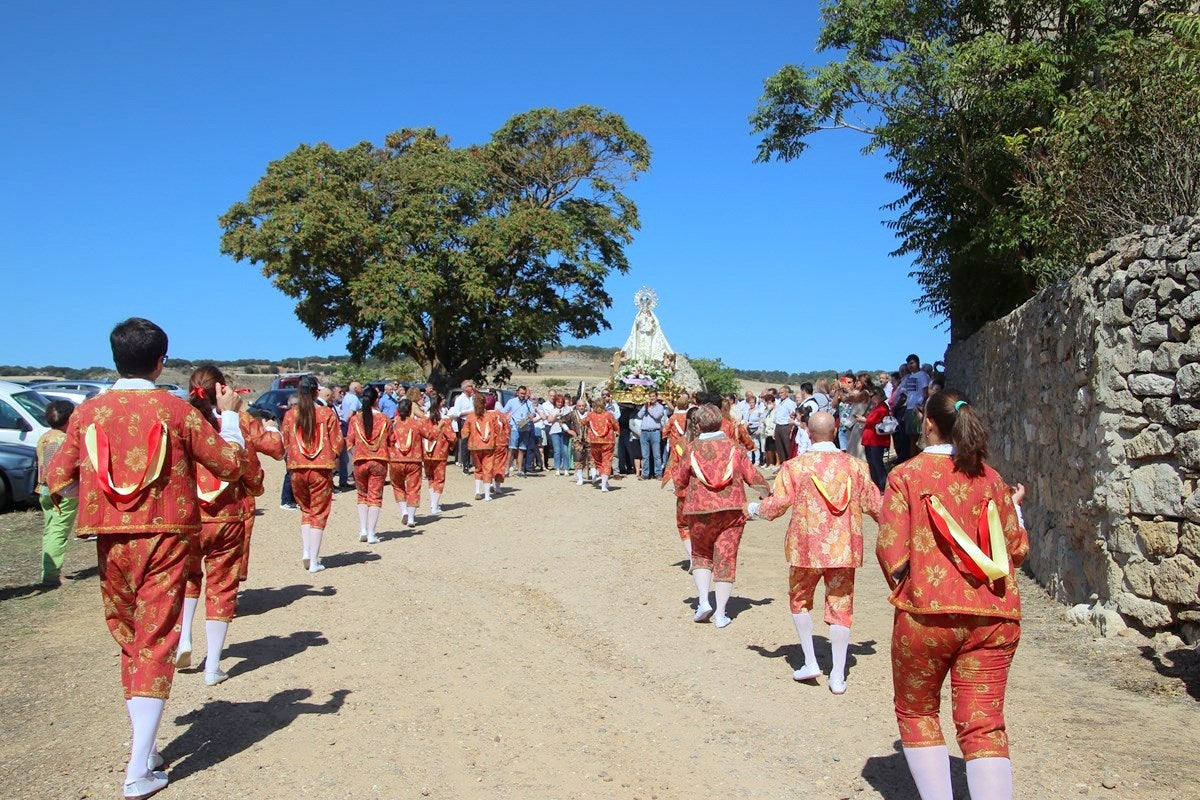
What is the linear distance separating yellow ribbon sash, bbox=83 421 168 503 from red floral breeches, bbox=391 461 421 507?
8.57 metres

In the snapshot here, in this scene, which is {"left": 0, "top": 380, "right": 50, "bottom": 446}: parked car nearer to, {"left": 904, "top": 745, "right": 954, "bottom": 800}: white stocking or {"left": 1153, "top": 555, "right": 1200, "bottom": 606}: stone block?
{"left": 904, "top": 745, "right": 954, "bottom": 800}: white stocking

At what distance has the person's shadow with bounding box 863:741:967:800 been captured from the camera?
4.72 m

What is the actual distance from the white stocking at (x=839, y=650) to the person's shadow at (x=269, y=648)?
377 cm

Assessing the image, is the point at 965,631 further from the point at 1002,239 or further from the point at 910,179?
the point at 910,179

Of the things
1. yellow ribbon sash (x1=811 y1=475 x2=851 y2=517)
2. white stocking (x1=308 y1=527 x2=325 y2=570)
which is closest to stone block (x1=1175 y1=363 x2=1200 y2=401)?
yellow ribbon sash (x1=811 y1=475 x2=851 y2=517)

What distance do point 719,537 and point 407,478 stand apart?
6.52 meters

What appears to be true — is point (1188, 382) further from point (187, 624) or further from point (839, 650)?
point (187, 624)

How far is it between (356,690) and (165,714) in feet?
3.65

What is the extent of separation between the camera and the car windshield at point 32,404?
50.9 ft

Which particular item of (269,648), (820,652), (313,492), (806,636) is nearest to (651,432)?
(313,492)

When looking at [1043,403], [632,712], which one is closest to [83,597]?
[632,712]

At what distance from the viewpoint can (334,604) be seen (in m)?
8.77

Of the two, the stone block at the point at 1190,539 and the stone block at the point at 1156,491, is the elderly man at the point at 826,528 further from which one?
the stone block at the point at 1190,539

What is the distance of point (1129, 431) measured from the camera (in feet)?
22.9
